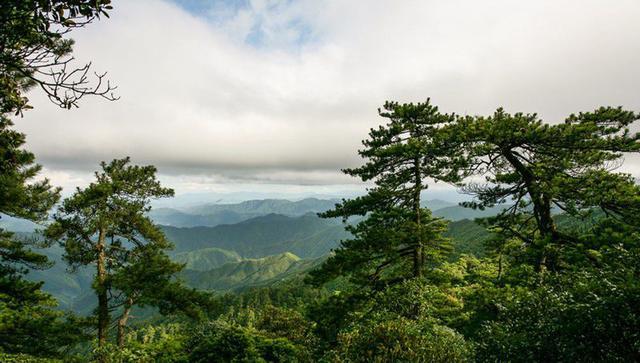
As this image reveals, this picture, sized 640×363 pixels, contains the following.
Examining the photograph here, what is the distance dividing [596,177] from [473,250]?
20359cm

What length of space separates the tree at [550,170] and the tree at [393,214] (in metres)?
3.16

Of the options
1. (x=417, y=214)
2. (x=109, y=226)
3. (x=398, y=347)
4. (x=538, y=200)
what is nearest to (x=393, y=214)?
(x=417, y=214)

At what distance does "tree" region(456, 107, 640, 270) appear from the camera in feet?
45.3

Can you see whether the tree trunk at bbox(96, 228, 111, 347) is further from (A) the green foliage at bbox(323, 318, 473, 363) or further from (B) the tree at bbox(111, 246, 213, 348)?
(A) the green foliage at bbox(323, 318, 473, 363)

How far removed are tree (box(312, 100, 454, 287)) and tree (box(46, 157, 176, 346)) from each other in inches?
478

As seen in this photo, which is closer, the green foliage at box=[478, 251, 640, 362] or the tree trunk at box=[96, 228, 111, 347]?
the green foliage at box=[478, 251, 640, 362]

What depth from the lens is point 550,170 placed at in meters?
15.4

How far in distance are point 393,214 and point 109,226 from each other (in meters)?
19.4

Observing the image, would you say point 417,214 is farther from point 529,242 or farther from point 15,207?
point 15,207

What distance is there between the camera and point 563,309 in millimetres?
8312

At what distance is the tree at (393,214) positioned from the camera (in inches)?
785

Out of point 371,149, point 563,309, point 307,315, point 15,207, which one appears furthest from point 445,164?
point 15,207

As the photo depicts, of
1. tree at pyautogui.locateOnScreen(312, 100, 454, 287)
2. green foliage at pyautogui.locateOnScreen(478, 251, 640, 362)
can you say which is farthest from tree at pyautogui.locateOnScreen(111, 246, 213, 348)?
green foliage at pyautogui.locateOnScreen(478, 251, 640, 362)

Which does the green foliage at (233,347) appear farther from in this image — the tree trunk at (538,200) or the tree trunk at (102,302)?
the tree trunk at (538,200)
